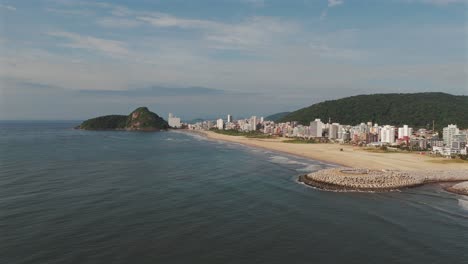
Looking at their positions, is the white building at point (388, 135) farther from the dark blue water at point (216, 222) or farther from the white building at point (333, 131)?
the dark blue water at point (216, 222)

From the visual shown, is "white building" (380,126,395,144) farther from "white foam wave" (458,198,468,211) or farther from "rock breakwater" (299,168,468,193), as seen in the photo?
"white foam wave" (458,198,468,211)

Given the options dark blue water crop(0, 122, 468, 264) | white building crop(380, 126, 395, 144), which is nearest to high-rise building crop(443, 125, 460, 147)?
white building crop(380, 126, 395, 144)

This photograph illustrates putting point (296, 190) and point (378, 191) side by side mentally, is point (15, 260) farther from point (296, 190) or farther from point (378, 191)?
point (378, 191)

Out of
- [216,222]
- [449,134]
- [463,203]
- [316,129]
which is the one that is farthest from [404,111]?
[216,222]

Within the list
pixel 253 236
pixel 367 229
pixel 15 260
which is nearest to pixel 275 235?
pixel 253 236

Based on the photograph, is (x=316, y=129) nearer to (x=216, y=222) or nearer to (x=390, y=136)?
(x=390, y=136)

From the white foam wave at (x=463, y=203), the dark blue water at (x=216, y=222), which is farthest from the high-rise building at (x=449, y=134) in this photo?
the white foam wave at (x=463, y=203)
